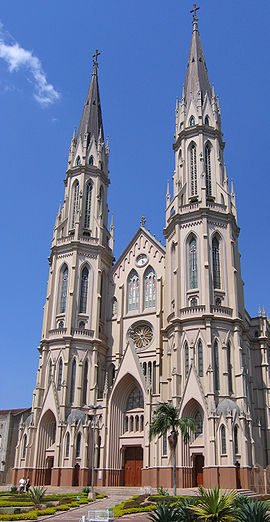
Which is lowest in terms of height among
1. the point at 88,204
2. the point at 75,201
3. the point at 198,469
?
the point at 198,469

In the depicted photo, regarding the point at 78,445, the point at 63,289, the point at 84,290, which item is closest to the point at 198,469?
the point at 78,445

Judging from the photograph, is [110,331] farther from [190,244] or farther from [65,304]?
[190,244]

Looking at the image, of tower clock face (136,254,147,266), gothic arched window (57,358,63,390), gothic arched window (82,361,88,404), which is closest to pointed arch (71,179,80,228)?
tower clock face (136,254,147,266)

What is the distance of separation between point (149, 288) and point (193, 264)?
7.63 m

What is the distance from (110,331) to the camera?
53938 millimetres

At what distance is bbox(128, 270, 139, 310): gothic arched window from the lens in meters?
53.8

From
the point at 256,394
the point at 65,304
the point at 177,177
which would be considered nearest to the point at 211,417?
the point at 256,394

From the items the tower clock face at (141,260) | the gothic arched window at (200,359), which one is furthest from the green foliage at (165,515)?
the tower clock face at (141,260)

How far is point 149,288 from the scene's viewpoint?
53219 mm

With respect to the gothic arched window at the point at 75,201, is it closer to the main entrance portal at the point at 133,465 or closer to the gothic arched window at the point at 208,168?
the gothic arched window at the point at 208,168

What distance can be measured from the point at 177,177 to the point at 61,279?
16.1 meters

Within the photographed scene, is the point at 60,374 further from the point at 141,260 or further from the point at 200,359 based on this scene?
the point at 141,260

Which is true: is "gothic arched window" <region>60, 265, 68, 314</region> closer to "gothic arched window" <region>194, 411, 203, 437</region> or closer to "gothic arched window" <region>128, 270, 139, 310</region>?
"gothic arched window" <region>128, 270, 139, 310</region>

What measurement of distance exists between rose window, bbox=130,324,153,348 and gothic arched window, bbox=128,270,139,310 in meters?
2.41
